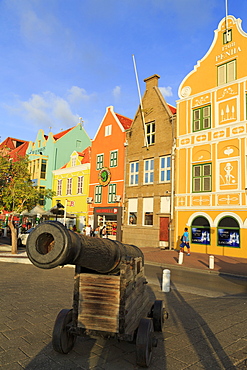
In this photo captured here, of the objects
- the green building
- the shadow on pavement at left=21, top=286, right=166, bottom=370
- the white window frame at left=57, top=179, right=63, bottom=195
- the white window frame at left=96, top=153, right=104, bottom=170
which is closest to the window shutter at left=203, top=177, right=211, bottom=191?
the white window frame at left=96, top=153, right=104, bottom=170

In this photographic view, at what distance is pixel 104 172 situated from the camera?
29.0 m

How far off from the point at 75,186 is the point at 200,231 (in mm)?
16877

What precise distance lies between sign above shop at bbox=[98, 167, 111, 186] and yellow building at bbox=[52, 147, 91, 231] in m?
2.51

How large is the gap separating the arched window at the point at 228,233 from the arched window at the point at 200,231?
937 mm

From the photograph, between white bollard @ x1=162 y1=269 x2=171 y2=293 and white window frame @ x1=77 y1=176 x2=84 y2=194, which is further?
white window frame @ x1=77 y1=176 x2=84 y2=194

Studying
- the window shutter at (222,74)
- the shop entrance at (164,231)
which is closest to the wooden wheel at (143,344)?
the shop entrance at (164,231)

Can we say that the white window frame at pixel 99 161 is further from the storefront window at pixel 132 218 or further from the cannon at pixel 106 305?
the cannon at pixel 106 305

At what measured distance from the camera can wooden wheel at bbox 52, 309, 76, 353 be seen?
3674mm

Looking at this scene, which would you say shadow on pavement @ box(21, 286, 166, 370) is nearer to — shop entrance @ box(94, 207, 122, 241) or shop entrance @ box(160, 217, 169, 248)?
shop entrance @ box(160, 217, 169, 248)

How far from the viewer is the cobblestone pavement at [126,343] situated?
3.63 metres

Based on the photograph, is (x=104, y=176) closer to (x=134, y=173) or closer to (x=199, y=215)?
(x=134, y=173)

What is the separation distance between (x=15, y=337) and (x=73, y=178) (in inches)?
1163

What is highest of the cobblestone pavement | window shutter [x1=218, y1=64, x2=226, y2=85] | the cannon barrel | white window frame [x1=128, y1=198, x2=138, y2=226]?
window shutter [x1=218, y1=64, x2=226, y2=85]

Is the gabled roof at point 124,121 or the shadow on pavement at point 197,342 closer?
the shadow on pavement at point 197,342
